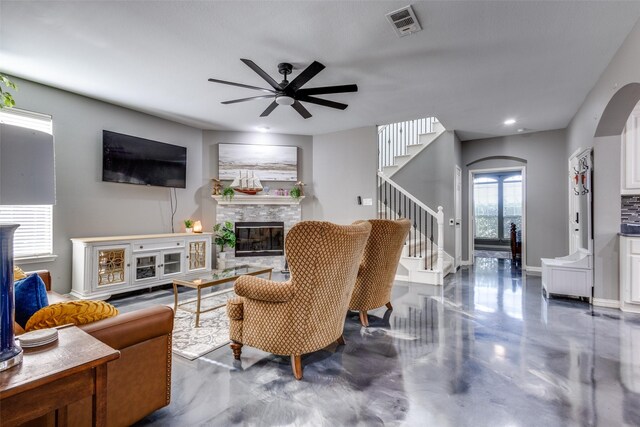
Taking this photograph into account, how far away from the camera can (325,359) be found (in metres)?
2.43

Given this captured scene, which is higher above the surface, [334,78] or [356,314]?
[334,78]

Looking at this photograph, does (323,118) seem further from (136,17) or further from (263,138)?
(136,17)

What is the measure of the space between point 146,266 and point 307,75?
138 inches

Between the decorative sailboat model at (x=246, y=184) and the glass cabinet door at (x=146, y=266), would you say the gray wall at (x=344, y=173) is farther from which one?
the glass cabinet door at (x=146, y=266)

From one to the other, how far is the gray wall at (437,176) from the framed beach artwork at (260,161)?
7.24ft

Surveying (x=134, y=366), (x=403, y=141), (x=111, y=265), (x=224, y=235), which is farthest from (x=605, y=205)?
(x=111, y=265)

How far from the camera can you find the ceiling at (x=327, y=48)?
2414 mm

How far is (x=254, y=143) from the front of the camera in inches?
235

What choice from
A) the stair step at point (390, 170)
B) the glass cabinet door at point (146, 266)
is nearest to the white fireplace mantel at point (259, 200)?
the glass cabinet door at point (146, 266)

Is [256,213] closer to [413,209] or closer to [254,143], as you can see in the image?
[254,143]

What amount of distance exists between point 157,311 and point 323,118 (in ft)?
13.6

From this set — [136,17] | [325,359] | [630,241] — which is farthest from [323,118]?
[630,241]

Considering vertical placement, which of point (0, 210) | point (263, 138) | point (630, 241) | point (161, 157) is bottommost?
point (630, 241)

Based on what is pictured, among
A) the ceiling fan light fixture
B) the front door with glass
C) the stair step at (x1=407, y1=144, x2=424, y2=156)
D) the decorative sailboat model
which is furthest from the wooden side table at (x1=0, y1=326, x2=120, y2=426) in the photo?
the front door with glass
